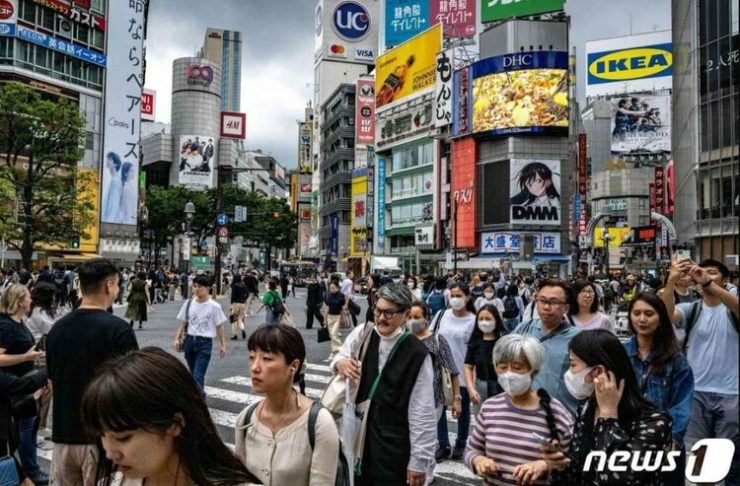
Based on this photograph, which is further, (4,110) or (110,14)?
(110,14)

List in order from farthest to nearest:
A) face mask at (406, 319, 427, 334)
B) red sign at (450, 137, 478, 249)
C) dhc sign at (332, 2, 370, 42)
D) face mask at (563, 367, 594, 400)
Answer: dhc sign at (332, 2, 370, 42)
red sign at (450, 137, 478, 249)
face mask at (406, 319, 427, 334)
face mask at (563, 367, 594, 400)

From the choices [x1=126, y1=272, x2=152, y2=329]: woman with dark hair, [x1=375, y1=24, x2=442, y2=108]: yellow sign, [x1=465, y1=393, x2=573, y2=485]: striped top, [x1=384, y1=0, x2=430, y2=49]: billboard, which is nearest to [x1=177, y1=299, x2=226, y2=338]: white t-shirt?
[x1=465, y1=393, x2=573, y2=485]: striped top

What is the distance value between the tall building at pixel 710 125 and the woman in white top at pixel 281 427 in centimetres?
3311

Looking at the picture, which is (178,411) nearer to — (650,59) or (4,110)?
(4,110)

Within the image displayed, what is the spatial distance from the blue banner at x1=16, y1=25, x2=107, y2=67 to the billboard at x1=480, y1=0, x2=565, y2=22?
33.4m

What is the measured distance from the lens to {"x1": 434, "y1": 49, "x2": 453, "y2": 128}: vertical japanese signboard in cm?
6488

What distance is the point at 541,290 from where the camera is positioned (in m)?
5.32


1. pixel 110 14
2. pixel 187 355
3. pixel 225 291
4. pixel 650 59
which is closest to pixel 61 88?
pixel 110 14

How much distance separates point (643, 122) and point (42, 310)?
91989 millimetres

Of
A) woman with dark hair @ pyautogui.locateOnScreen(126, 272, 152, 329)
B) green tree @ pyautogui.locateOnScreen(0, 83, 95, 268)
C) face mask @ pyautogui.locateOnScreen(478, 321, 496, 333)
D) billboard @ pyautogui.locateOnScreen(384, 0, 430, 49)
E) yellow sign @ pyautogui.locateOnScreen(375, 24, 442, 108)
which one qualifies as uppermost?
billboard @ pyautogui.locateOnScreen(384, 0, 430, 49)

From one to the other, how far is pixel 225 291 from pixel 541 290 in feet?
151

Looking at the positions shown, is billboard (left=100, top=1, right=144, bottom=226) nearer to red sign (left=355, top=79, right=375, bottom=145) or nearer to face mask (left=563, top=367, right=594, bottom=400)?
red sign (left=355, top=79, right=375, bottom=145)

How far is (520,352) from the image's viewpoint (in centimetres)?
394

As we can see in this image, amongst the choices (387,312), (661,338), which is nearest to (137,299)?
(387,312)
